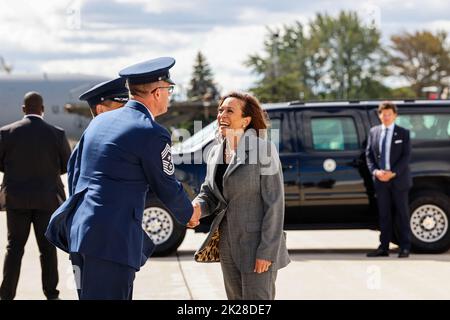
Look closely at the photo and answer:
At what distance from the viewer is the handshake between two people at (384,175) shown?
11375mm

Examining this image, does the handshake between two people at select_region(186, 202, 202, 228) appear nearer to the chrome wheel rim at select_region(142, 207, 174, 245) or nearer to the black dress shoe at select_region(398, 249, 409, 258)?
the chrome wheel rim at select_region(142, 207, 174, 245)

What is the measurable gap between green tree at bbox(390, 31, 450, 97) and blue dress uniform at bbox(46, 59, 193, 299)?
280 feet

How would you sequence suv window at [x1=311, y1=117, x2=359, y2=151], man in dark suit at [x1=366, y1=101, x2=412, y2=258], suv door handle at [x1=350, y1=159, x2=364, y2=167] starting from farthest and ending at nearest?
1. suv window at [x1=311, y1=117, x2=359, y2=151]
2. suv door handle at [x1=350, y1=159, x2=364, y2=167]
3. man in dark suit at [x1=366, y1=101, x2=412, y2=258]

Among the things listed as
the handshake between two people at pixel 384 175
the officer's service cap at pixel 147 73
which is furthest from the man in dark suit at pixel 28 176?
the handshake between two people at pixel 384 175

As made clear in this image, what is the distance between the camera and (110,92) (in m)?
5.77

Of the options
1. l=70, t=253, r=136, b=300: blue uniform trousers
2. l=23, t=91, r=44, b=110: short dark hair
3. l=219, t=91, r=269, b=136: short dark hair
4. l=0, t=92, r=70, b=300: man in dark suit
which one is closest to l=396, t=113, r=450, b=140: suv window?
l=0, t=92, r=70, b=300: man in dark suit

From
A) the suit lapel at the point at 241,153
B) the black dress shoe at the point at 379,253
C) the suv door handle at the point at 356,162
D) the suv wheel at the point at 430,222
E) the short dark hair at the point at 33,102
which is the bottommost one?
the black dress shoe at the point at 379,253

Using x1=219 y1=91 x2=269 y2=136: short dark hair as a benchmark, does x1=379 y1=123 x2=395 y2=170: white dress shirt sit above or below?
below

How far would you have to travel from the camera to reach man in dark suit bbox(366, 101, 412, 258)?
11.5m

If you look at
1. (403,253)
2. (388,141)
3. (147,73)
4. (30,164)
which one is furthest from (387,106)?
(147,73)

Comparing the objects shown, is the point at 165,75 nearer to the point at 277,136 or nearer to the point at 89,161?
the point at 89,161

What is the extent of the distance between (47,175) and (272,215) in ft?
11.7

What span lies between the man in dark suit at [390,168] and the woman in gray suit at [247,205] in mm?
6039

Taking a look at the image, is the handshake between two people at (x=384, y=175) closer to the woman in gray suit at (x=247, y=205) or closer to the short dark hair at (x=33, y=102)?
the short dark hair at (x=33, y=102)
